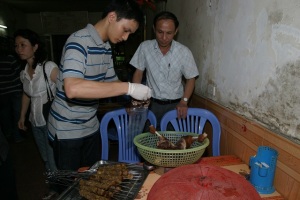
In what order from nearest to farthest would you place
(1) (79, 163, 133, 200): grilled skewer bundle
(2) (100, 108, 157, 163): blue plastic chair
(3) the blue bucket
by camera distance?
(1) (79, 163, 133, 200): grilled skewer bundle < (3) the blue bucket < (2) (100, 108, 157, 163): blue plastic chair

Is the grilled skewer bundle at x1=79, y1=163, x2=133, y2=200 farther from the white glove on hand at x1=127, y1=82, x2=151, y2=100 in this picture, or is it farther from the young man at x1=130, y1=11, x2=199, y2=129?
the young man at x1=130, y1=11, x2=199, y2=129

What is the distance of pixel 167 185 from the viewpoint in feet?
2.95

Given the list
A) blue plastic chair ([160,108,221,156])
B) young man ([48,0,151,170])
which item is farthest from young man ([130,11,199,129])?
young man ([48,0,151,170])

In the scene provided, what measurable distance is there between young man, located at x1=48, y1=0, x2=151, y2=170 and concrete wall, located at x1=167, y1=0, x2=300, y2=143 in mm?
781

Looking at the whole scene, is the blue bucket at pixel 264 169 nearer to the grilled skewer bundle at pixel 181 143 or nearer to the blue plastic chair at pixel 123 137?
the grilled skewer bundle at pixel 181 143

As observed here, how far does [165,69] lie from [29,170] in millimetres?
2733

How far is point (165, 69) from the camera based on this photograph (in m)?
2.63

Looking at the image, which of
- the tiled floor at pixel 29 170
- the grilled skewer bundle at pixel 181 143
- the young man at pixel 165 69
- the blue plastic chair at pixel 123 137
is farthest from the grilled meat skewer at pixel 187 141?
the tiled floor at pixel 29 170

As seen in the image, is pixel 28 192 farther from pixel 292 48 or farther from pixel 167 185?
pixel 292 48

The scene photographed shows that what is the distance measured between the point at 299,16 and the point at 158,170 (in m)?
1.18

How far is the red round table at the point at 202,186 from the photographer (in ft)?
2.69

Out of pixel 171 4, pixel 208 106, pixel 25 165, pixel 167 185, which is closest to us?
pixel 167 185

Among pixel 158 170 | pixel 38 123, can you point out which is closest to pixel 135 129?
pixel 158 170

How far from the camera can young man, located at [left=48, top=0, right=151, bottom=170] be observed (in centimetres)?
145
